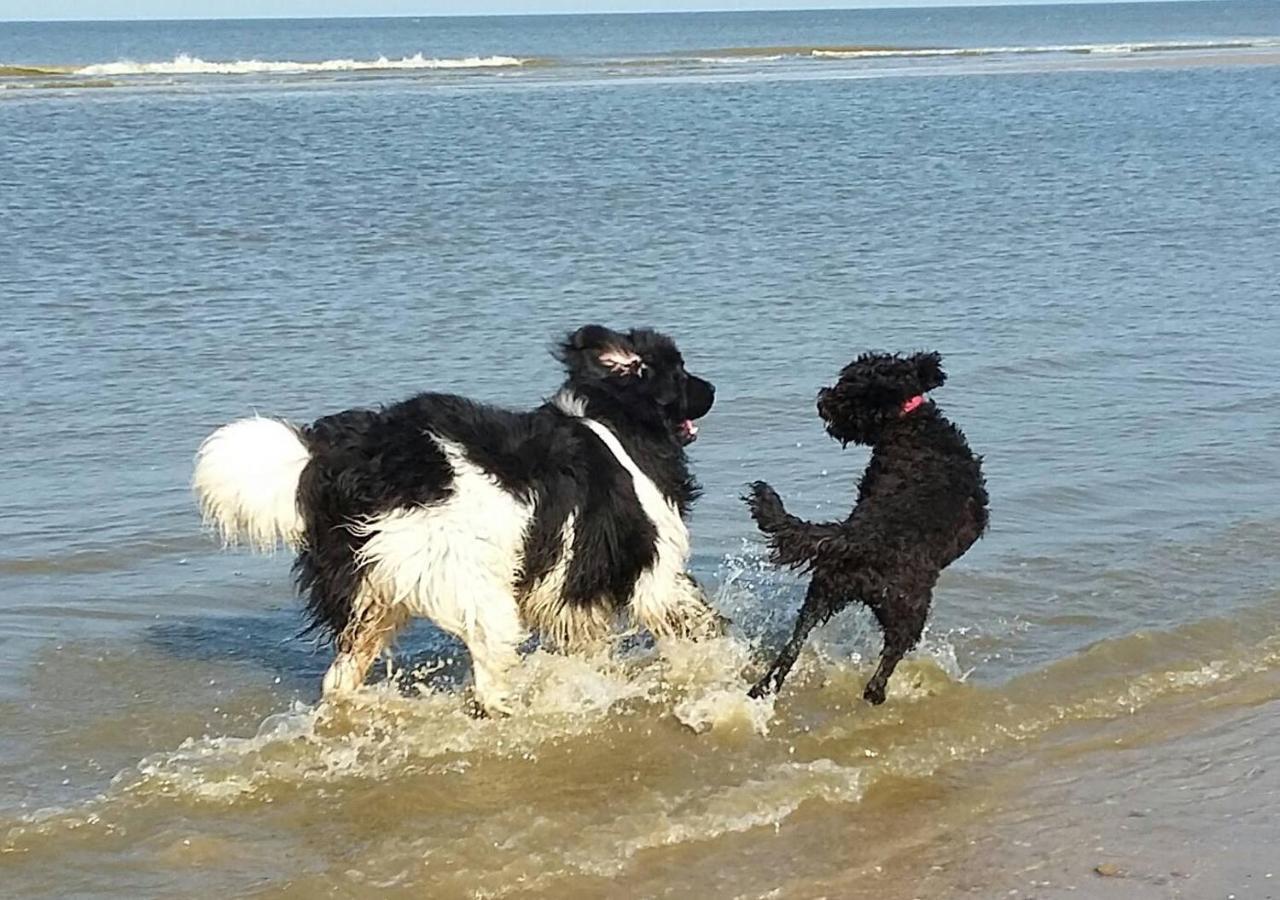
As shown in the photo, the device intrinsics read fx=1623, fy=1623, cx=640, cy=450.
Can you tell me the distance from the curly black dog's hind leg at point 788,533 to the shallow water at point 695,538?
505 millimetres

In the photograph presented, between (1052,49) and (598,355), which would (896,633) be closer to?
(598,355)

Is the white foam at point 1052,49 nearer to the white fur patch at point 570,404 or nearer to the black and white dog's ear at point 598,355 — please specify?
the black and white dog's ear at point 598,355

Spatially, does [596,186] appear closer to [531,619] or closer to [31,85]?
[531,619]

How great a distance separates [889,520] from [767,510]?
40cm

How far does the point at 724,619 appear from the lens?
19.3 ft

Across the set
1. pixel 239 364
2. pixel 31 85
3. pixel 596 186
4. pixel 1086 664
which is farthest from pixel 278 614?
pixel 31 85

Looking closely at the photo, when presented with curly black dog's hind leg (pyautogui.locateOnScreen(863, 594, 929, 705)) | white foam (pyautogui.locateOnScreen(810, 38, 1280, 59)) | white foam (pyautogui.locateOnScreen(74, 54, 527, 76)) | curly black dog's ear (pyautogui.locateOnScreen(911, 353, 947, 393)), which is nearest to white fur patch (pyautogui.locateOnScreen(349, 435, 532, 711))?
curly black dog's hind leg (pyautogui.locateOnScreen(863, 594, 929, 705))

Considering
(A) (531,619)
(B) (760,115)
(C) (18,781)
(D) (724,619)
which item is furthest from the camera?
(B) (760,115)

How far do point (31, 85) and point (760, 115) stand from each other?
19468 millimetres

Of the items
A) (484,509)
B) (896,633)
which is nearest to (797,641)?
(896,633)

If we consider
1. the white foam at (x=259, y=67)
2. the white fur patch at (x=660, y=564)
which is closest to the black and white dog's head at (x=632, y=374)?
the white fur patch at (x=660, y=564)

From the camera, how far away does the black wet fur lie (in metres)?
4.93

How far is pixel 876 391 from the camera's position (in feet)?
18.5

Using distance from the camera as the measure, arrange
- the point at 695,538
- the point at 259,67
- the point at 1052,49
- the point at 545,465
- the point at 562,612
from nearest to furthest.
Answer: the point at 545,465 < the point at 562,612 < the point at 695,538 < the point at 259,67 < the point at 1052,49
